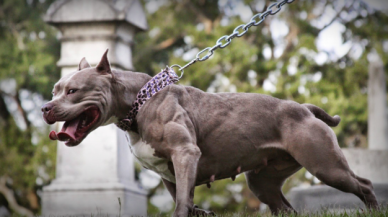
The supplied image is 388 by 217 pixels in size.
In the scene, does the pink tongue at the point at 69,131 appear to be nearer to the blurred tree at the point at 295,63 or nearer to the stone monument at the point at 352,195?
the stone monument at the point at 352,195

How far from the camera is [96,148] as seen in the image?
7.61 metres

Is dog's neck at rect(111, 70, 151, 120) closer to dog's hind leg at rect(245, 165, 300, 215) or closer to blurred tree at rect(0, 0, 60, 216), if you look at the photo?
dog's hind leg at rect(245, 165, 300, 215)

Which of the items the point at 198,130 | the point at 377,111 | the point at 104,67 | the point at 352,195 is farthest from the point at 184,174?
the point at 377,111

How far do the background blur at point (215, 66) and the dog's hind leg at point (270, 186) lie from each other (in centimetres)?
971

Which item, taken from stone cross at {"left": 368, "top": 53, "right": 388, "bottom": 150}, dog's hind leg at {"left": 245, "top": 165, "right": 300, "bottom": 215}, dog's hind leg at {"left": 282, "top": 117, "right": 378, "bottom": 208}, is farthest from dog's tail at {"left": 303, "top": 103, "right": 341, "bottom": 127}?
stone cross at {"left": 368, "top": 53, "right": 388, "bottom": 150}

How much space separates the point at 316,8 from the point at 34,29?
34.0ft

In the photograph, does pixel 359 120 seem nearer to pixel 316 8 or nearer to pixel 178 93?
pixel 316 8

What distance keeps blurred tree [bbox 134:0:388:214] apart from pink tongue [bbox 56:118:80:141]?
11486 mm

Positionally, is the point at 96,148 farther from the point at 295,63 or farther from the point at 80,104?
the point at 295,63

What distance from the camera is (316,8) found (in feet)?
58.4

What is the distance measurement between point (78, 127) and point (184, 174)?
3.08ft

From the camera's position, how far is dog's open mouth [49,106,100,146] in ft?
13.3

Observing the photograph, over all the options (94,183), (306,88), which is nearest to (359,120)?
(306,88)

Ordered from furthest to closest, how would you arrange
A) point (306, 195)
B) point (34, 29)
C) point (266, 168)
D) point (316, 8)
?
point (34, 29)
point (316, 8)
point (306, 195)
point (266, 168)
